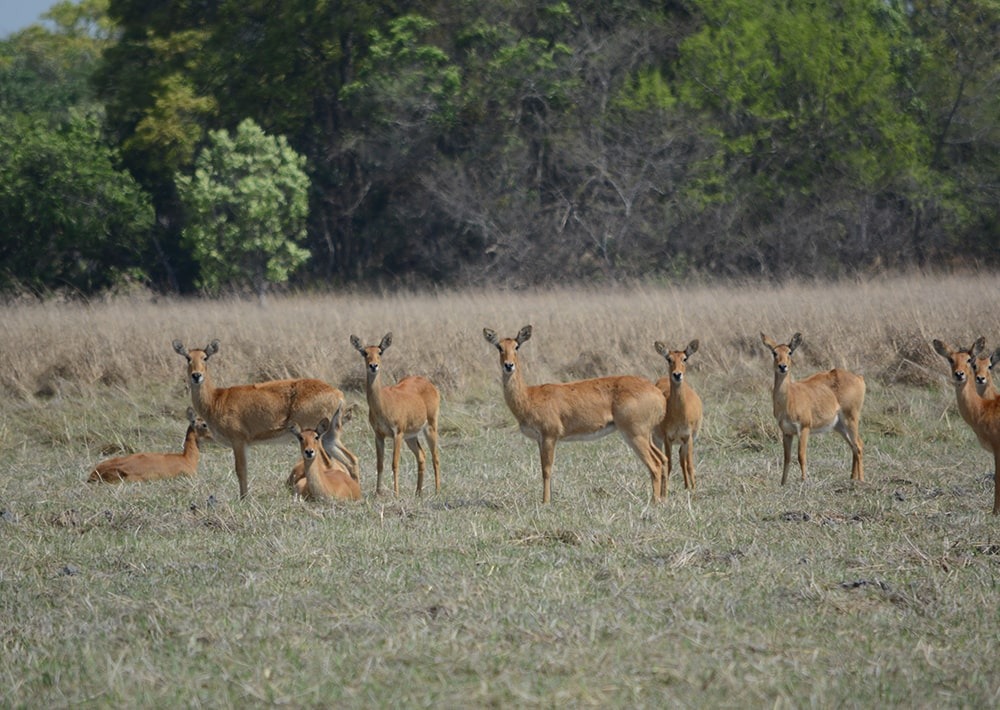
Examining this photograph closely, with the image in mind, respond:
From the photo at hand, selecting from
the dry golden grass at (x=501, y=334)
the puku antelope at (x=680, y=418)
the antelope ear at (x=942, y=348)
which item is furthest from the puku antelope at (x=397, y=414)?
the dry golden grass at (x=501, y=334)

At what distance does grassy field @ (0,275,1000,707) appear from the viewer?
5.44m

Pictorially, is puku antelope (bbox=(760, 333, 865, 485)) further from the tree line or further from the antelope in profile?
the tree line

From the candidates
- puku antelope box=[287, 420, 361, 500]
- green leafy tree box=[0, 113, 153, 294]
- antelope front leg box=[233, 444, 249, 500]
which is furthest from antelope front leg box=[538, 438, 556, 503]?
green leafy tree box=[0, 113, 153, 294]

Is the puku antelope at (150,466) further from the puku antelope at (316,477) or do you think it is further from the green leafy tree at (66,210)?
the green leafy tree at (66,210)

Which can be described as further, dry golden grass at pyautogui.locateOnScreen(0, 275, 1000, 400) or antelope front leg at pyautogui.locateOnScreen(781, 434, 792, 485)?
dry golden grass at pyautogui.locateOnScreen(0, 275, 1000, 400)

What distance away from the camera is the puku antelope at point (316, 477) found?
9578 millimetres

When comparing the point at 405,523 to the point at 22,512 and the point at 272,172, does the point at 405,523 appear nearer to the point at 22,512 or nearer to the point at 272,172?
the point at 22,512

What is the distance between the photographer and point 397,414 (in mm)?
10453

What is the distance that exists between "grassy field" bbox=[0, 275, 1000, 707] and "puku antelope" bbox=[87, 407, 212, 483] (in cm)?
21

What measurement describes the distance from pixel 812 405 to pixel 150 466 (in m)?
5.14

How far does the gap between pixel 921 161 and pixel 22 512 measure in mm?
27375

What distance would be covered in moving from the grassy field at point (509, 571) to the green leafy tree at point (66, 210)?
53.7 feet

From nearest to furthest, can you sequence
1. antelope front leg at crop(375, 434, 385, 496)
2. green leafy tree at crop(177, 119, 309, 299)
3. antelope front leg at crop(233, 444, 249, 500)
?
antelope front leg at crop(233, 444, 249, 500) → antelope front leg at crop(375, 434, 385, 496) → green leafy tree at crop(177, 119, 309, 299)

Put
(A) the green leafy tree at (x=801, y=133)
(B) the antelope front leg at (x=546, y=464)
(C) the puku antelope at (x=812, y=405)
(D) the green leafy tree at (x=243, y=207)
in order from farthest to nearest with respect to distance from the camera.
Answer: (A) the green leafy tree at (x=801, y=133) → (D) the green leafy tree at (x=243, y=207) → (C) the puku antelope at (x=812, y=405) → (B) the antelope front leg at (x=546, y=464)
